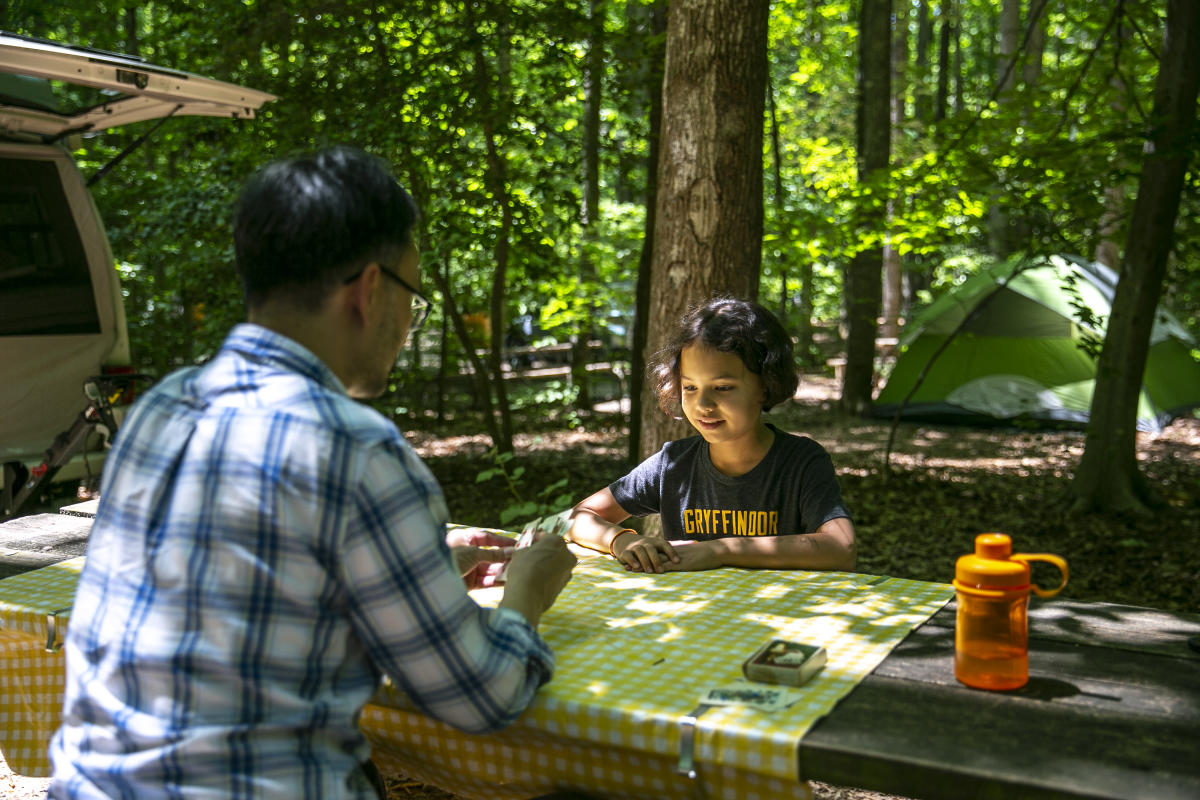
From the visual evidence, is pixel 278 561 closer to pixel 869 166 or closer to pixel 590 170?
pixel 590 170

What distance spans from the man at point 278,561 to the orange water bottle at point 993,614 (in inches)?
28.9

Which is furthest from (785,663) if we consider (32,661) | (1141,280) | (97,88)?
(1141,280)

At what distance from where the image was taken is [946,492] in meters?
7.31

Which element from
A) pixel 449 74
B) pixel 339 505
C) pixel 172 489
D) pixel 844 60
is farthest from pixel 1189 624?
pixel 844 60

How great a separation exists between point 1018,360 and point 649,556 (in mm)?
8861

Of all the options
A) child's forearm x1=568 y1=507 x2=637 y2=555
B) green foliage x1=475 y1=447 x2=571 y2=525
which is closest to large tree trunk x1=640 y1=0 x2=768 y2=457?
child's forearm x1=568 y1=507 x2=637 y2=555

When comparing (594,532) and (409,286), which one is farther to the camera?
(594,532)

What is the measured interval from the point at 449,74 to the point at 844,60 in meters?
14.7

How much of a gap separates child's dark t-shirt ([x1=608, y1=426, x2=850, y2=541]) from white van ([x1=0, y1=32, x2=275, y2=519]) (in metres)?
3.38

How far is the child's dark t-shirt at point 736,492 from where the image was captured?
9.22ft

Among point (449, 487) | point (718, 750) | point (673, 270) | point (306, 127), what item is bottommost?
point (449, 487)

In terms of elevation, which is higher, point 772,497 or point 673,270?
point 673,270

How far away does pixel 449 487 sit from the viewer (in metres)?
7.64

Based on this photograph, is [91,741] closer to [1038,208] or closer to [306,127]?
[306,127]
